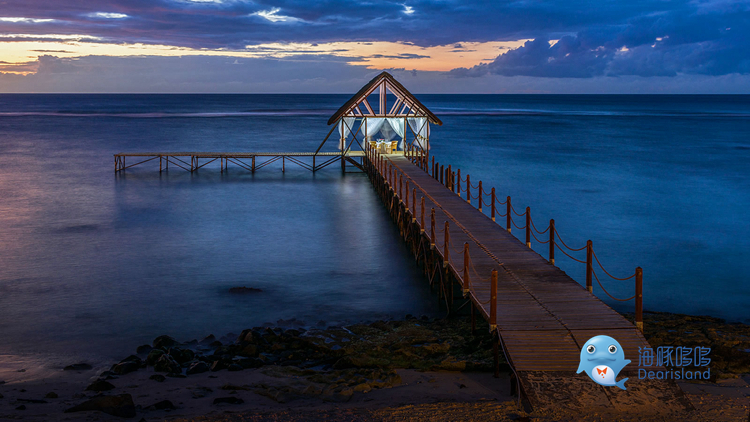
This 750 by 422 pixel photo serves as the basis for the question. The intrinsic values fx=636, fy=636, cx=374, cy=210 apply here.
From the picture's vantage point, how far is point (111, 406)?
8.14 metres

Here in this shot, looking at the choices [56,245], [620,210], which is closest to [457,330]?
[56,245]

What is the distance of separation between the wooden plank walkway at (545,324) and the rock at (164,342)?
17.3ft

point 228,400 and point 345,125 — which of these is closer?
point 228,400

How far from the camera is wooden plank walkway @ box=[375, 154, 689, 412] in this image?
7.44 meters

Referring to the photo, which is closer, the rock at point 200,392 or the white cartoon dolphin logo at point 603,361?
the white cartoon dolphin logo at point 603,361

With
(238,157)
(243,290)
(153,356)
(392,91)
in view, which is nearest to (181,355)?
(153,356)

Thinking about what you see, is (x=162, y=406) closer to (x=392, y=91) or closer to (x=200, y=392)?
(x=200, y=392)

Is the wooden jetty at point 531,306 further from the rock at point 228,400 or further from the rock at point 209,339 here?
the rock at point 209,339

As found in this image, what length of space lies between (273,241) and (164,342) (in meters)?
8.89

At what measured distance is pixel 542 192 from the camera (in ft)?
98.9

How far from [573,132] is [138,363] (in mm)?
65331

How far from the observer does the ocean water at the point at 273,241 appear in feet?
43.8

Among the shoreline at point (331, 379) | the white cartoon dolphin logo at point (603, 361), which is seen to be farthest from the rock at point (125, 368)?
the white cartoon dolphin logo at point (603, 361)

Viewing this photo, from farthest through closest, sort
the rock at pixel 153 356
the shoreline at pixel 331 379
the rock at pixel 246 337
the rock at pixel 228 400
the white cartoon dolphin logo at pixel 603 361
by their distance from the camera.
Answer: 1. the rock at pixel 246 337
2. the rock at pixel 153 356
3. the rock at pixel 228 400
4. the shoreline at pixel 331 379
5. the white cartoon dolphin logo at pixel 603 361
